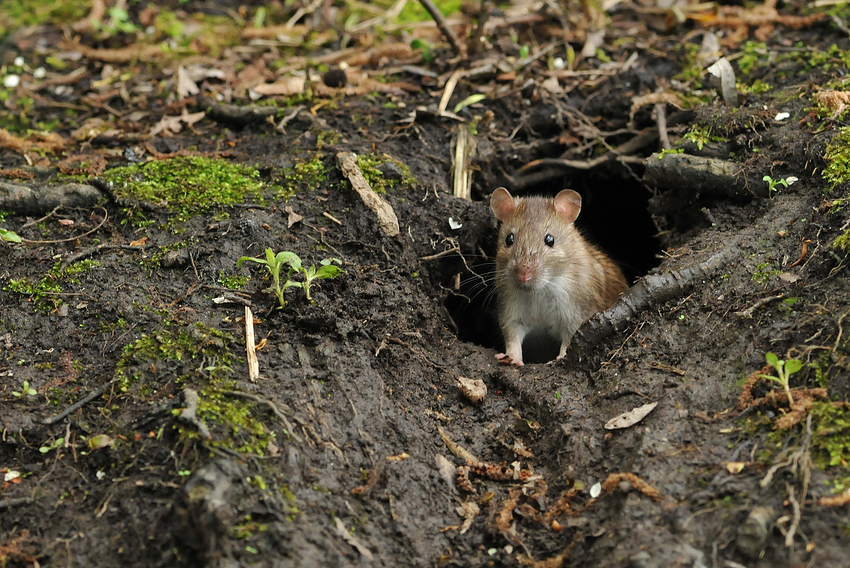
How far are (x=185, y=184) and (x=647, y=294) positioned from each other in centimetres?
348

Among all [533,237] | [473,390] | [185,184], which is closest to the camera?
[473,390]

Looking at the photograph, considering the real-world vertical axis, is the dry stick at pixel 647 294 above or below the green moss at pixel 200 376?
above

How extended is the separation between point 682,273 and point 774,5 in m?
4.27

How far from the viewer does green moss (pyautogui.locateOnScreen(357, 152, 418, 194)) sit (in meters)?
5.58

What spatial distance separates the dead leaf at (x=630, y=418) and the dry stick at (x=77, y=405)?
2847mm

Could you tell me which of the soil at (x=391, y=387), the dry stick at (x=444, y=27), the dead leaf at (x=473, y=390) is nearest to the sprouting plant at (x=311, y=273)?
the soil at (x=391, y=387)

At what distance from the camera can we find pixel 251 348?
4.13 meters

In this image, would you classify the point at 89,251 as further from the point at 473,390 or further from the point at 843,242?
the point at 843,242

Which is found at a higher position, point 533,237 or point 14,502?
point 533,237

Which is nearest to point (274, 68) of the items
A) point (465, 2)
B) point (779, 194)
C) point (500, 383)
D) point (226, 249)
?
point (465, 2)

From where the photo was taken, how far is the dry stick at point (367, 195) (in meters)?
5.25

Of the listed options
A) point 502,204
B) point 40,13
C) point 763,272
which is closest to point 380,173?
point 502,204

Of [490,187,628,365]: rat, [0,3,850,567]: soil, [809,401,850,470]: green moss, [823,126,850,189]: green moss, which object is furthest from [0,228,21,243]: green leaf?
[823,126,850,189]: green moss

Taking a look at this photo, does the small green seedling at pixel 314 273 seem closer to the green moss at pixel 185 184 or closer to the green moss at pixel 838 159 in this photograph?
the green moss at pixel 185 184
